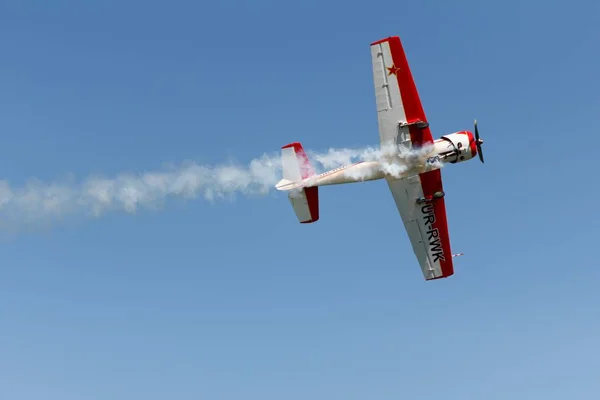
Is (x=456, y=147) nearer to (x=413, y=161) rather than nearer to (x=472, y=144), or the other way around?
(x=472, y=144)

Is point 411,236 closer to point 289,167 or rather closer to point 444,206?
point 444,206

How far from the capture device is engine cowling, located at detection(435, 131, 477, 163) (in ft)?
113

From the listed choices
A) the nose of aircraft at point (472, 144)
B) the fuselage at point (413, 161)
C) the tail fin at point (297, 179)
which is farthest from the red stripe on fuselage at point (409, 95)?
the tail fin at point (297, 179)

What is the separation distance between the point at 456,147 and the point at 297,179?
280 inches

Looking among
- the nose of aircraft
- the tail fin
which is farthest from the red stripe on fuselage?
the tail fin

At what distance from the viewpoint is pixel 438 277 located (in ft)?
124

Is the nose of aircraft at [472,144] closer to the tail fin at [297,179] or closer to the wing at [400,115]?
the wing at [400,115]

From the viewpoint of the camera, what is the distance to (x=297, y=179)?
36219 mm

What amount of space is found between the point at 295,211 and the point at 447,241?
7181 millimetres

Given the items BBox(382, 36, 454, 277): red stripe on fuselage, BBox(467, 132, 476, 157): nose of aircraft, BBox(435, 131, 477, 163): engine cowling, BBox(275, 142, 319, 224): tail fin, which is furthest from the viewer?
BBox(275, 142, 319, 224): tail fin

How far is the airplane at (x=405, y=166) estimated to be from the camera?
33562 millimetres

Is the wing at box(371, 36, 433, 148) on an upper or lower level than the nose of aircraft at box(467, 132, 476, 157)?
upper

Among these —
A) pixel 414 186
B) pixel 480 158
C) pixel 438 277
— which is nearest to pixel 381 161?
pixel 414 186

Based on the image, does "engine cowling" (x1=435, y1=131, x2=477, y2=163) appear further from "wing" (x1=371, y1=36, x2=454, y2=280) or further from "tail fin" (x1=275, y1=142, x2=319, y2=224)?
"tail fin" (x1=275, y1=142, x2=319, y2=224)
